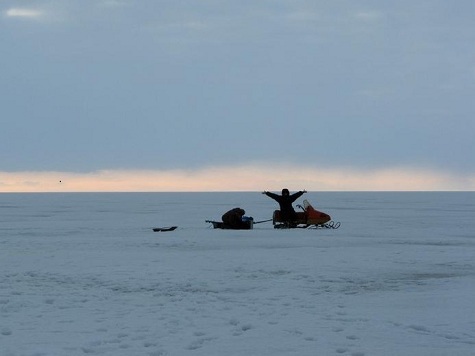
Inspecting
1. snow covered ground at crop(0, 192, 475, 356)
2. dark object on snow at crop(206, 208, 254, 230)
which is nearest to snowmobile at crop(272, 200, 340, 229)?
dark object on snow at crop(206, 208, 254, 230)

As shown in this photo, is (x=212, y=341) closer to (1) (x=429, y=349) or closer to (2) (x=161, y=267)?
(1) (x=429, y=349)

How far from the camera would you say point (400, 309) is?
34.9 ft

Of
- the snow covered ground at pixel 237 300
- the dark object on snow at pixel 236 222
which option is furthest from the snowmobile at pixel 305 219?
the snow covered ground at pixel 237 300

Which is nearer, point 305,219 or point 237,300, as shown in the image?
point 237,300

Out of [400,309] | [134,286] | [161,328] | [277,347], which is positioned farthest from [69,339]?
[400,309]

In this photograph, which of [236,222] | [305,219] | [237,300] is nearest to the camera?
[237,300]

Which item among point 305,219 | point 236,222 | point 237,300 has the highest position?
point 305,219

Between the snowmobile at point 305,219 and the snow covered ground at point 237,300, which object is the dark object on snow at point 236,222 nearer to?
the snowmobile at point 305,219

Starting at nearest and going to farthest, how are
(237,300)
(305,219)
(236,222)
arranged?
1. (237,300)
2. (236,222)
3. (305,219)

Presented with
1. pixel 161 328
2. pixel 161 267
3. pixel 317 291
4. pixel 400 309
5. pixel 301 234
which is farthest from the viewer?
pixel 301 234

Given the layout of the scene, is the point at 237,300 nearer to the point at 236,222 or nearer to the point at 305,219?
the point at 236,222

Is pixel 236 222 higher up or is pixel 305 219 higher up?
pixel 305 219

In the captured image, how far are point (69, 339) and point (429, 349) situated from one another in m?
4.63

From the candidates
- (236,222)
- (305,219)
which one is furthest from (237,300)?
(305,219)
